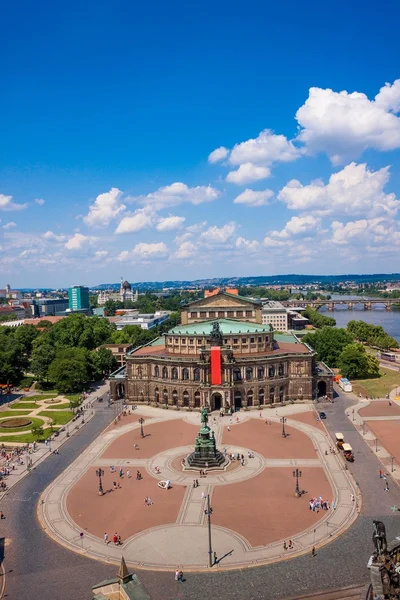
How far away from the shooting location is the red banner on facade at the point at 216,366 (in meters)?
90.4

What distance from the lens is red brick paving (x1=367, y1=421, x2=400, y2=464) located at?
215 ft

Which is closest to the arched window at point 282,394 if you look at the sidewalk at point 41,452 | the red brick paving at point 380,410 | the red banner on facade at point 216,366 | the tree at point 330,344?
the red banner on facade at point 216,366

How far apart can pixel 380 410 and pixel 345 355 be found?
30.4 meters

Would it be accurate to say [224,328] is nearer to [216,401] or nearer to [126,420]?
[216,401]

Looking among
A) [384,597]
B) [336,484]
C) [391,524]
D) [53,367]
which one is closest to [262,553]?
[391,524]

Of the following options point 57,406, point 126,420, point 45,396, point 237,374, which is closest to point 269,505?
point 126,420

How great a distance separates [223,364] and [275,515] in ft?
146

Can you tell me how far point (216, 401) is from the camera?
91.6 metres

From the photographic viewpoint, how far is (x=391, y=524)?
4462 cm

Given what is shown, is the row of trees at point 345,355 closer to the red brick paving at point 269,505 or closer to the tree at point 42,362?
the red brick paving at point 269,505

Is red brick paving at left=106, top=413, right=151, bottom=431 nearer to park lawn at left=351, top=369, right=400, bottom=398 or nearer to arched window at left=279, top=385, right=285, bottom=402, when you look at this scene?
arched window at left=279, top=385, right=285, bottom=402

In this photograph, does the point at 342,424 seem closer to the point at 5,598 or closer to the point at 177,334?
the point at 177,334

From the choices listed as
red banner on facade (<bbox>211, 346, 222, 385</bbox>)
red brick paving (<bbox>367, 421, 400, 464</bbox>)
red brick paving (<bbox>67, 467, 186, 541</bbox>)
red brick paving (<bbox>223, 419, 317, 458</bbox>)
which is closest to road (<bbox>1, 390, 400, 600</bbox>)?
red brick paving (<bbox>67, 467, 186, 541</bbox>)

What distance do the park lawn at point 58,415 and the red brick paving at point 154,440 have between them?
14687 millimetres
